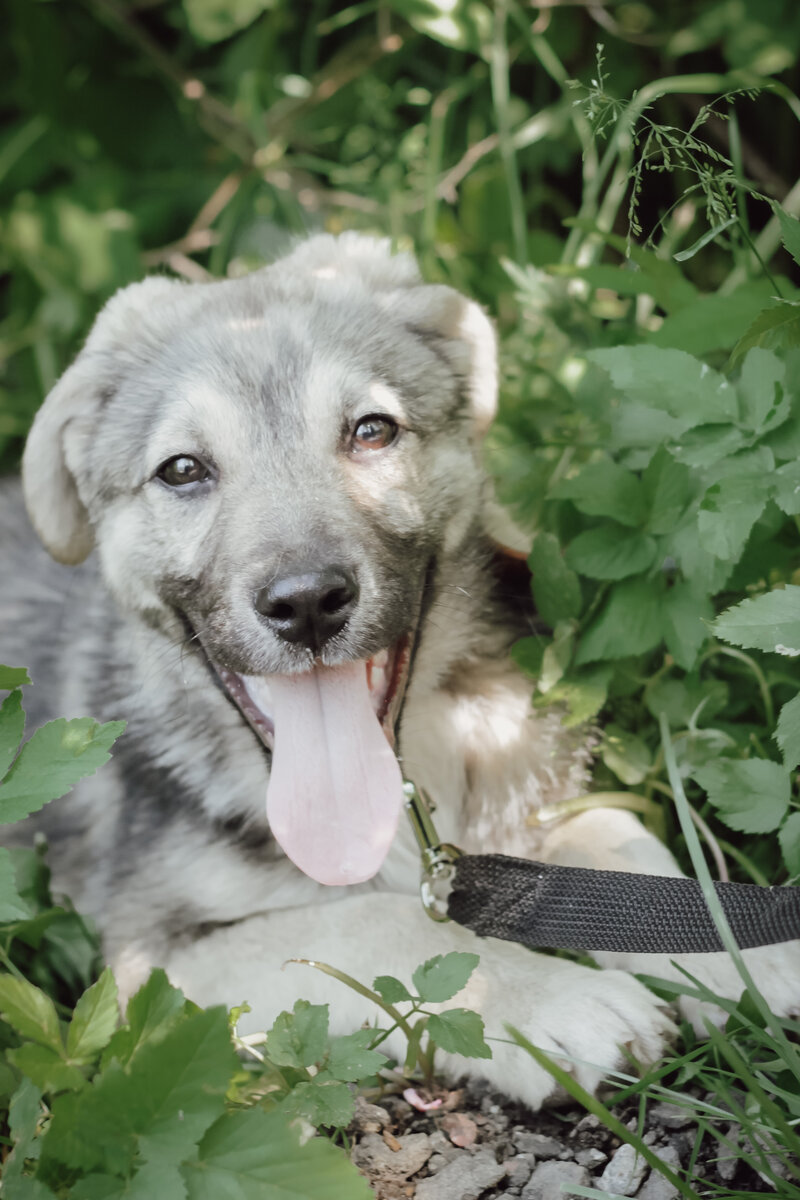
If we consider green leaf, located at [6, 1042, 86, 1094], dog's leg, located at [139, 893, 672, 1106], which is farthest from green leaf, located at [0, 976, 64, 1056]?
dog's leg, located at [139, 893, 672, 1106]

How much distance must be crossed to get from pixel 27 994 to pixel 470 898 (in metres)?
0.88

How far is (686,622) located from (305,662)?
2.64ft

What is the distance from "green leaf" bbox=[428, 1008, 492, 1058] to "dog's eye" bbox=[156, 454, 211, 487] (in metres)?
1.27

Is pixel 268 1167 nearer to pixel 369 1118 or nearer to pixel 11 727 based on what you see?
pixel 369 1118

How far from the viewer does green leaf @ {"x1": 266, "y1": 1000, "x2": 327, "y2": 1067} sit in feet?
5.47

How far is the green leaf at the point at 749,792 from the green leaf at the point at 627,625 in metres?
0.41

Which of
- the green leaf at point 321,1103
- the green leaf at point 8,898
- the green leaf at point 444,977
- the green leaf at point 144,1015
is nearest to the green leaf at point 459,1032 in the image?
the green leaf at point 444,977

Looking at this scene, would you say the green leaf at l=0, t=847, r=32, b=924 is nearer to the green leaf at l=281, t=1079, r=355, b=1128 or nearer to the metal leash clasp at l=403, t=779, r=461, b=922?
the green leaf at l=281, t=1079, r=355, b=1128

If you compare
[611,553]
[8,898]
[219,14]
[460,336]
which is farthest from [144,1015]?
[219,14]

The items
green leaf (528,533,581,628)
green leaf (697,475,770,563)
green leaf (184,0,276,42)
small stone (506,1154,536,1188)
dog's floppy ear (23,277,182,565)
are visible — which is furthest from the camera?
green leaf (184,0,276,42)

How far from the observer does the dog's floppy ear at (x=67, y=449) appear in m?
2.58

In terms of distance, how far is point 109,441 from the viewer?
8.31 feet

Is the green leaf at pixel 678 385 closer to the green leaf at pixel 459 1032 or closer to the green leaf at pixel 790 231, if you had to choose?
the green leaf at pixel 790 231

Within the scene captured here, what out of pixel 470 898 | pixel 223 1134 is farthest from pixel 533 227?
pixel 223 1134
